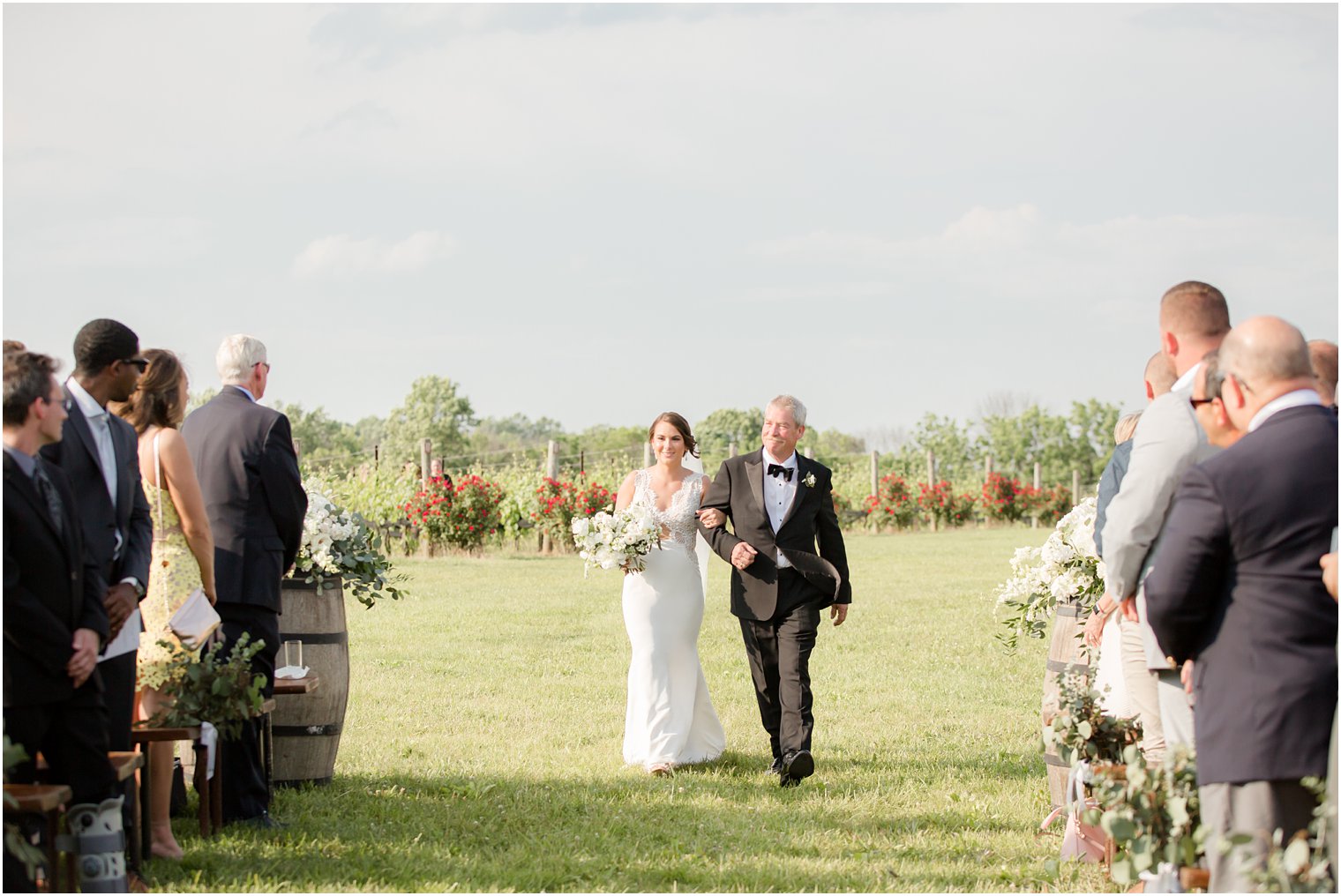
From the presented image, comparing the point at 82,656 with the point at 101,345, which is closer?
the point at 82,656

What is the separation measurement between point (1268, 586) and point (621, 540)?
472 centimetres

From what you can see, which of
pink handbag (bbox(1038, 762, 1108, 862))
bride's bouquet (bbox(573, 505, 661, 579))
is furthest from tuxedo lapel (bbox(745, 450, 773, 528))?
pink handbag (bbox(1038, 762, 1108, 862))

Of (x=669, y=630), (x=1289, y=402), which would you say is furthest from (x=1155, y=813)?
(x=669, y=630)

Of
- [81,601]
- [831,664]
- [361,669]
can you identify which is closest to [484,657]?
[361,669]

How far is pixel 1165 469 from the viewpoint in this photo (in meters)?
4.55

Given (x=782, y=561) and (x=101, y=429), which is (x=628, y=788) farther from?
(x=101, y=429)

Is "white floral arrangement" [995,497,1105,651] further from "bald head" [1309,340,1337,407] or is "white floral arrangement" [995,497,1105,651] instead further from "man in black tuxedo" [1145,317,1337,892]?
"man in black tuxedo" [1145,317,1337,892]

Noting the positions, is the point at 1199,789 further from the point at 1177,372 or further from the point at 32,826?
the point at 32,826

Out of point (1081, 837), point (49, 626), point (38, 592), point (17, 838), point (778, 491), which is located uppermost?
point (778, 491)

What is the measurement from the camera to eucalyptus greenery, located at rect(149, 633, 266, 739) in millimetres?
5535

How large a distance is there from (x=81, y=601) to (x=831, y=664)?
8.97 metres

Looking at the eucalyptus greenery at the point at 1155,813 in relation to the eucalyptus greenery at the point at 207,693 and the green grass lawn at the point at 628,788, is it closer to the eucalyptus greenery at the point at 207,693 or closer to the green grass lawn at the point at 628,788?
the green grass lawn at the point at 628,788

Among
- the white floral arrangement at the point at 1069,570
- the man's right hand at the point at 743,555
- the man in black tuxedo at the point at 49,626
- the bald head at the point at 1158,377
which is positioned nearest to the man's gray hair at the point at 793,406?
the man's right hand at the point at 743,555

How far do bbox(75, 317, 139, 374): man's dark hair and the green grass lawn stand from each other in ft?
6.70
